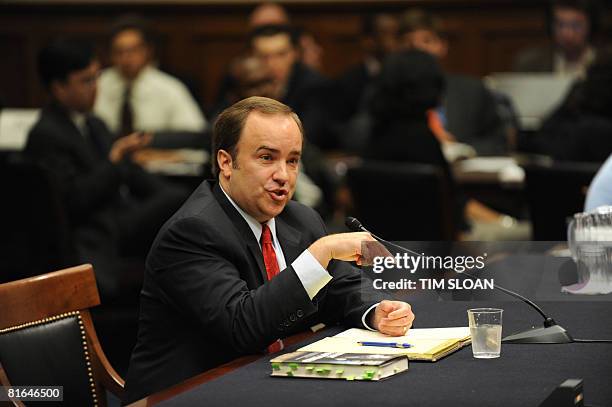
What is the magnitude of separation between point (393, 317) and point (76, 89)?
12.0ft

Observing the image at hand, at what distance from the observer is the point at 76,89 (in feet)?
20.0

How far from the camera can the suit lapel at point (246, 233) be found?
2.90 metres

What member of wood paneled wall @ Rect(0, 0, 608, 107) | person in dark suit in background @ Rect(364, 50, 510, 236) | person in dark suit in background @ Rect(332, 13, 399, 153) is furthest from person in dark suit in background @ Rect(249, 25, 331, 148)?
wood paneled wall @ Rect(0, 0, 608, 107)

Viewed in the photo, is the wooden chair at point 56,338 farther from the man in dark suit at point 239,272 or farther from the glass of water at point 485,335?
the glass of water at point 485,335

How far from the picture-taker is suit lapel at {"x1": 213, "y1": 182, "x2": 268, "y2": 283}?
2904 mm

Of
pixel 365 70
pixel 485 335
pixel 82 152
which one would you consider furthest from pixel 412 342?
pixel 365 70

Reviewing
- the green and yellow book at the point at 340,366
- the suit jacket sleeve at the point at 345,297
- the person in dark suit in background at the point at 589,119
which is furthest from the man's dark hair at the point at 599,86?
the green and yellow book at the point at 340,366

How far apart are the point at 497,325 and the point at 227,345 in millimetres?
604

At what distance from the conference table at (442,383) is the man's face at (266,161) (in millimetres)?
343

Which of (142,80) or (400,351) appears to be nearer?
(400,351)

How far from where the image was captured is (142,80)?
9320 mm

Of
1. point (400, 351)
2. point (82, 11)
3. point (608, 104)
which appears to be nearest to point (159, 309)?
point (400, 351)

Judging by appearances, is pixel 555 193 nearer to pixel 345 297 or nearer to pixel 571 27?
pixel 345 297

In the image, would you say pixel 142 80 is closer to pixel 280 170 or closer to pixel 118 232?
pixel 118 232
